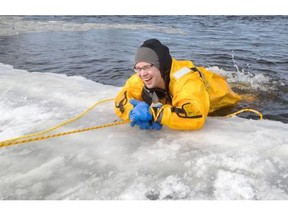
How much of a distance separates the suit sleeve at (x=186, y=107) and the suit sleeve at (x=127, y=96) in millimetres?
620

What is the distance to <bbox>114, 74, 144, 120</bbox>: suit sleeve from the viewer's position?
12.9ft

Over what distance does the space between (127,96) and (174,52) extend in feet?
23.0

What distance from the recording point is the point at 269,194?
2527 mm

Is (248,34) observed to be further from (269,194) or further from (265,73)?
(269,194)

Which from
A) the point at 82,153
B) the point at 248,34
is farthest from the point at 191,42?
the point at 82,153

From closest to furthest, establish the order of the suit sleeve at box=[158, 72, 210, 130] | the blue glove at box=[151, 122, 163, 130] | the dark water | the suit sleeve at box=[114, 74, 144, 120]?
the suit sleeve at box=[158, 72, 210, 130] < the blue glove at box=[151, 122, 163, 130] < the suit sleeve at box=[114, 74, 144, 120] < the dark water

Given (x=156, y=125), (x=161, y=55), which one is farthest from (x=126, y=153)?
(x=161, y=55)

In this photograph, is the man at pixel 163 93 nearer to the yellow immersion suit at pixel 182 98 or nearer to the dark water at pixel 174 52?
the yellow immersion suit at pixel 182 98

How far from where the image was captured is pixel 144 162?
3.05m

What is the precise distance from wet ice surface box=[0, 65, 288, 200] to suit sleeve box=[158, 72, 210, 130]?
0.53ft

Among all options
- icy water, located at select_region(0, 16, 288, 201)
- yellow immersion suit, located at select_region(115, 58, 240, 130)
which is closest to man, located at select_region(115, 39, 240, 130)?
yellow immersion suit, located at select_region(115, 58, 240, 130)

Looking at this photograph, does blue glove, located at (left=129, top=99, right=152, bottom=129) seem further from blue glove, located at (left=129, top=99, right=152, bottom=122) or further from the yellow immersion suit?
the yellow immersion suit

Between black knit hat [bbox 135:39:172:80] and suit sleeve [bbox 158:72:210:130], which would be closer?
suit sleeve [bbox 158:72:210:130]

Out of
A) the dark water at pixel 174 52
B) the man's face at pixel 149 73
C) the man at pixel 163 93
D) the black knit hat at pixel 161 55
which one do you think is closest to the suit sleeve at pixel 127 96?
the man at pixel 163 93
